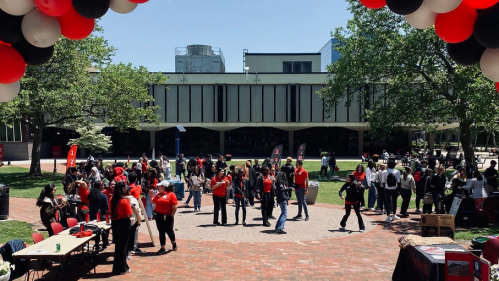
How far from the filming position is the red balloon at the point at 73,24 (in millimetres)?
4184

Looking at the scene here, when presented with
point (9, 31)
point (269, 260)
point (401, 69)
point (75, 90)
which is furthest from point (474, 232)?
point (75, 90)

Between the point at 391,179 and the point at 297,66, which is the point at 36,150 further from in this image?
the point at 297,66

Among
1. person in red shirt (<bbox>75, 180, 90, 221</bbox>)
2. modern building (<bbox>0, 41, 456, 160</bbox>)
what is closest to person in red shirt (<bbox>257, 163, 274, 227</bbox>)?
person in red shirt (<bbox>75, 180, 90, 221</bbox>)

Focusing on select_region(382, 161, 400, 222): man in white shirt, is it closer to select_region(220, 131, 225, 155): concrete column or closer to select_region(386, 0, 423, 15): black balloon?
select_region(386, 0, 423, 15): black balloon

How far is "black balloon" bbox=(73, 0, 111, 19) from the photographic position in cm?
372

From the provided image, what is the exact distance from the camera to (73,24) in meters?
4.24

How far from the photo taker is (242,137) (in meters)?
46.5

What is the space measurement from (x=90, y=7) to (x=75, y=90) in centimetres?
1913

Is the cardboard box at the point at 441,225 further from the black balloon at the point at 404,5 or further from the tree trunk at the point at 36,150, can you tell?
the tree trunk at the point at 36,150

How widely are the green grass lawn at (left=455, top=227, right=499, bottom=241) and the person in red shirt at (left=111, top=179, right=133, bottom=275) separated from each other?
311 inches

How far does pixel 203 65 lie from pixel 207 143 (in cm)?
1187

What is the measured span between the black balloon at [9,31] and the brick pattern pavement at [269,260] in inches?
180

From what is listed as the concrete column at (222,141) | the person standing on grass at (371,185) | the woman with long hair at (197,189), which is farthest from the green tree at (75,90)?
the concrete column at (222,141)

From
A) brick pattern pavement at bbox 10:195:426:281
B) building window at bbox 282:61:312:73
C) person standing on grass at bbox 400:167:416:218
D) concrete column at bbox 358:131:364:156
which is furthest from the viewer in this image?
building window at bbox 282:61:312:73
